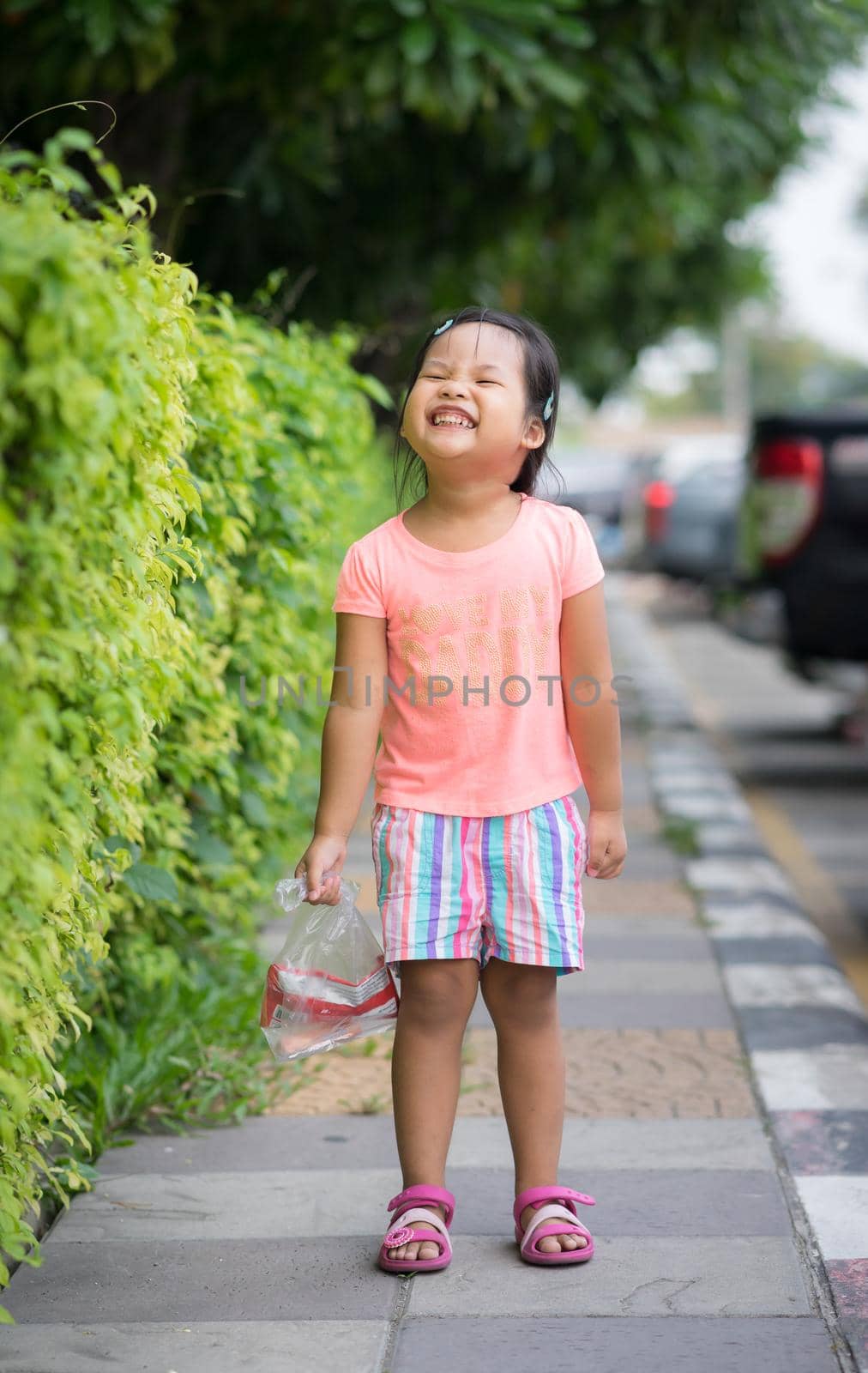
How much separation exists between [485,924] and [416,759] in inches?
11.8

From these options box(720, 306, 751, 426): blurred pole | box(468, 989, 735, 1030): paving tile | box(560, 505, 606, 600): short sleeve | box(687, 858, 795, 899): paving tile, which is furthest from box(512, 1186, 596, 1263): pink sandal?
box(720, 306, 751, 426): blurred pole

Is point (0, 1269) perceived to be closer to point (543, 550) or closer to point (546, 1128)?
point (546, 1128)

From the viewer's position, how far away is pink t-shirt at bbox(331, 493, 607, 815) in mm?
2898

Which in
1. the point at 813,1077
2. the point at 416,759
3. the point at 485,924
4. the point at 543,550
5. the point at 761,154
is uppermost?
the point at 761,154

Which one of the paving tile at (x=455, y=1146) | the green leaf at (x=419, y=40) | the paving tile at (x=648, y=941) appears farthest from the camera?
the green leaf at (x=419, y=40)

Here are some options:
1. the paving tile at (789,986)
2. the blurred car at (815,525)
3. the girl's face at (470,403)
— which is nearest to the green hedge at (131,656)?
the girl's face at (470,403)

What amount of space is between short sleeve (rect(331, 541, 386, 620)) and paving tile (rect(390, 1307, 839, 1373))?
1.13 metres

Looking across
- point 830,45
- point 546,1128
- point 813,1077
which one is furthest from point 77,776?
point 830,45

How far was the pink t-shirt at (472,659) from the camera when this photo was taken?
114 inches

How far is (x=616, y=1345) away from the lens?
2.61 meters

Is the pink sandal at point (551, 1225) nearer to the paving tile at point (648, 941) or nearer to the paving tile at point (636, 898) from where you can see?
the paving tile at point (648, 941)

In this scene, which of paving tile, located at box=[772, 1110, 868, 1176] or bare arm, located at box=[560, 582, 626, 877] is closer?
bare arm, located at box=[560, 582, 626, 877]

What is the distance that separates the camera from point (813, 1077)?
3.90 metres

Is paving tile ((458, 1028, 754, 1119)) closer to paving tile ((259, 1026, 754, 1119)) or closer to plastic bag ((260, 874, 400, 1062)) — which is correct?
paving tile ((259, 1026, 754, 1119))
